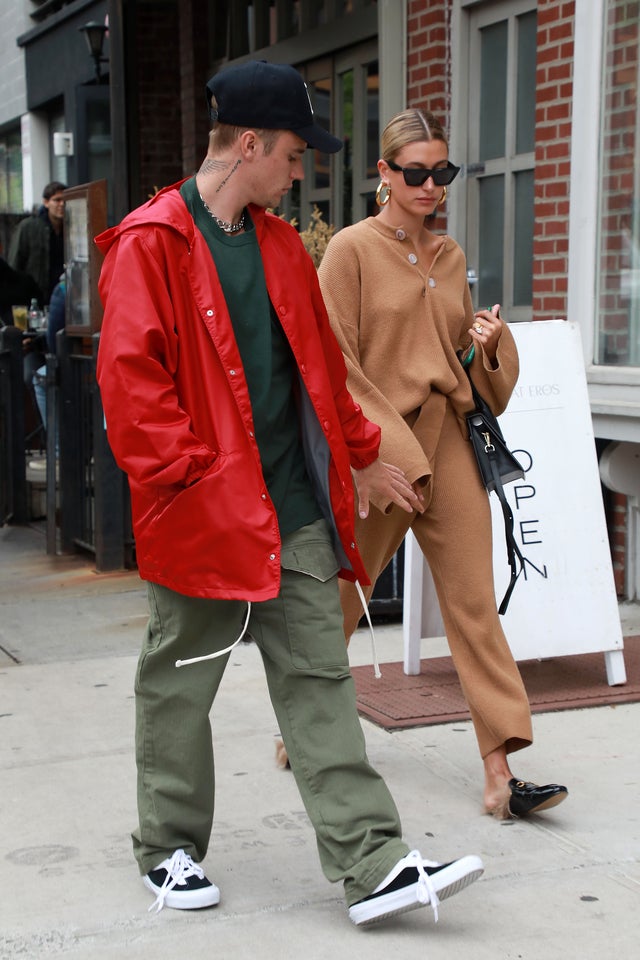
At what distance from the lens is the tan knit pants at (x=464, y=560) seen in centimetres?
395

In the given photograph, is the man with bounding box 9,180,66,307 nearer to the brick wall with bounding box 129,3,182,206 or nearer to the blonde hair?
the brick wall with bounding box 129,3,182,206

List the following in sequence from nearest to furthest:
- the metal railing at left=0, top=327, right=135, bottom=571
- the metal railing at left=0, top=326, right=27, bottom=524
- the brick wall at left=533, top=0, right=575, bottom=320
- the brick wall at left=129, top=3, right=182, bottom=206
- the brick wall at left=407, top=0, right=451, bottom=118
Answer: the brick wall at left=533, top=0, right=575, bottom=320
the brick wall at left=407, top=0, right=451, bottom=118
the metal railing at left=0, top=327, right=135, bottom=571
the metal railing at left=0, top=326, right=27, bottom=524
the brick wall at left=129, top=3, right=182, bottom=206

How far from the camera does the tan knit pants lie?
13.0ft

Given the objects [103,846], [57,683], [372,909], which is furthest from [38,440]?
[372,909]

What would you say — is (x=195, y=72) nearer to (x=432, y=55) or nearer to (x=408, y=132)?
(x=432, y=55)

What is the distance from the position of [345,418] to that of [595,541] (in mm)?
2042

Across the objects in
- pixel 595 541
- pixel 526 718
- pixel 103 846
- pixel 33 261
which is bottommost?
pixel 103 846

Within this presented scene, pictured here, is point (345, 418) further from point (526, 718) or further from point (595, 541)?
point (595, 541)

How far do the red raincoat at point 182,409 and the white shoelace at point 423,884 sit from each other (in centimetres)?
68

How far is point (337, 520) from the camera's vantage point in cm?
329

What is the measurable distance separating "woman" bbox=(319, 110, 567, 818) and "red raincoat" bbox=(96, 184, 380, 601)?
0.76 m

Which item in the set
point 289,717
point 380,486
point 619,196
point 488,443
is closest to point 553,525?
point 488,443

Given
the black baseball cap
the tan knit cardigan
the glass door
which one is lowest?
the tan knit cardigan

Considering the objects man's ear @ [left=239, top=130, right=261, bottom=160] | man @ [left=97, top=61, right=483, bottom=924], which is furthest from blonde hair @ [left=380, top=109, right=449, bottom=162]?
man's ear @ [left=239, top=130, right=261, bottom=160]
